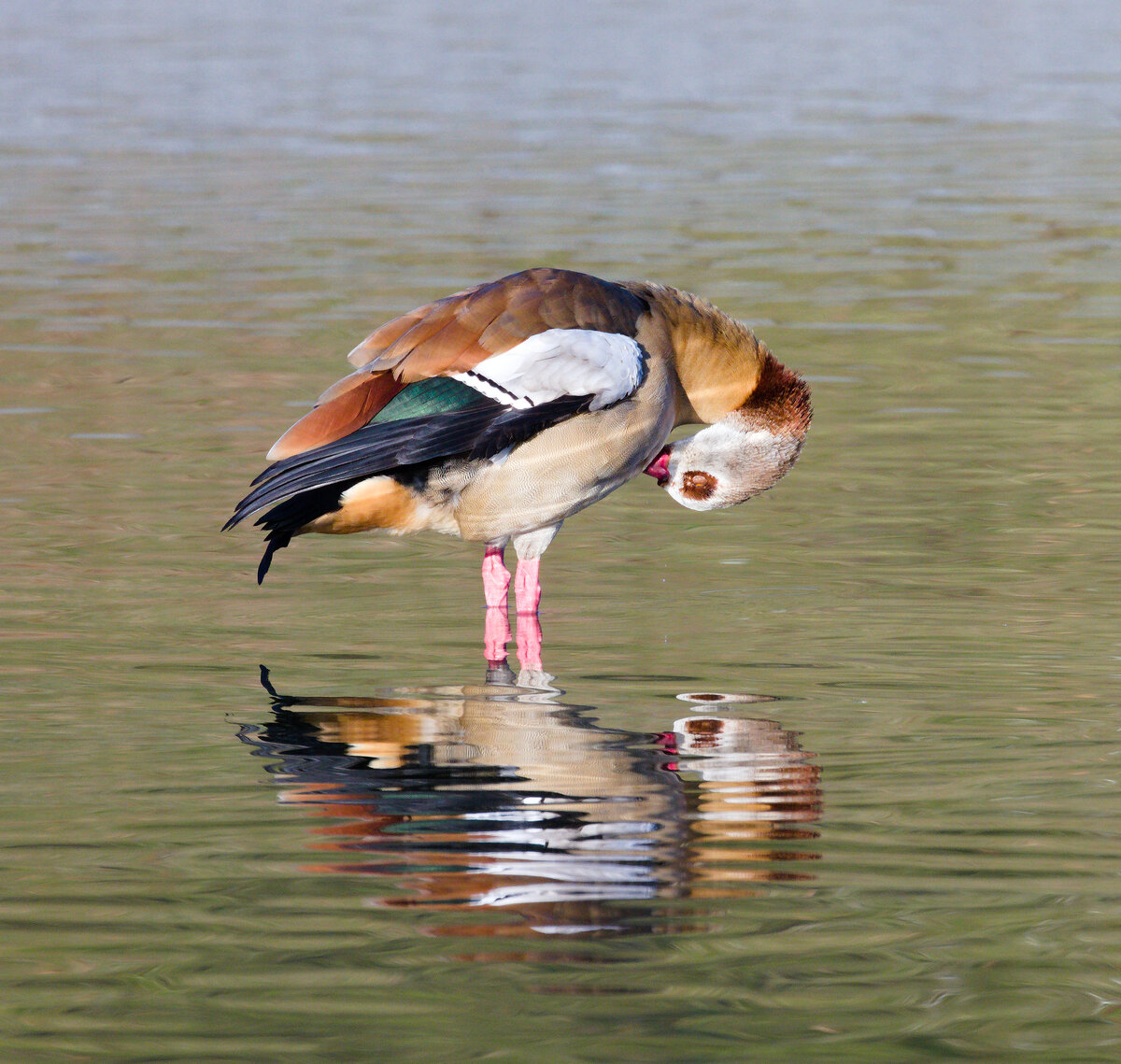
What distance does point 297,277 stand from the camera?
18.4 meters

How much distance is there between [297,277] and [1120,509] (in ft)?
33.1

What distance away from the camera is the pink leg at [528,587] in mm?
8195

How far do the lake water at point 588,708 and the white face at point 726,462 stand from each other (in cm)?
37

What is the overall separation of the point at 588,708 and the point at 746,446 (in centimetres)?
220

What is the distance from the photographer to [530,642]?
7805mm

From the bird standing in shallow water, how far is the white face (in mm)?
275

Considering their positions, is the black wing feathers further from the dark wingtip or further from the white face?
the white face

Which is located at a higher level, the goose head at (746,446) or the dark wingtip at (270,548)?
the goose head at (746,446)

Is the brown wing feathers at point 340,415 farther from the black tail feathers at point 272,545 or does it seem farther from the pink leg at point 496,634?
the pink leg at point 496,634

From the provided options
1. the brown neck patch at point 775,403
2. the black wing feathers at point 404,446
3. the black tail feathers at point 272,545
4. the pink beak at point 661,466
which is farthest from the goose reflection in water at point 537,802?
the brown neck patch at point 775,403

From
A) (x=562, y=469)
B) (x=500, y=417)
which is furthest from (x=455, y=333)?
(x=562, y=469)

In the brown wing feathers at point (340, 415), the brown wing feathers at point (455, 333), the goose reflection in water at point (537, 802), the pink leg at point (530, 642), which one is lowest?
the goose reflection in water at point (537, 802)

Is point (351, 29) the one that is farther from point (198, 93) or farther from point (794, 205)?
point (794, 205)

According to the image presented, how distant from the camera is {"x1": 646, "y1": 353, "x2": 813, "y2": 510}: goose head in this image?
8648 mm
